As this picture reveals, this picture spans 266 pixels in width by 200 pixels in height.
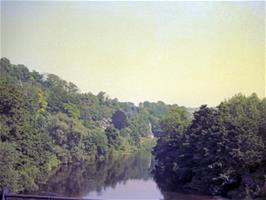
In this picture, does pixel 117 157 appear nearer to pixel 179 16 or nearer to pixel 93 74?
pixel 93 74

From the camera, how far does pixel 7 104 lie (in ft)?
19.1

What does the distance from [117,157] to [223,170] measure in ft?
4.48

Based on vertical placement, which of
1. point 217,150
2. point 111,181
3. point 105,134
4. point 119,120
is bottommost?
point 111,181

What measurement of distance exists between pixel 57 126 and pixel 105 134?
24.4 inches

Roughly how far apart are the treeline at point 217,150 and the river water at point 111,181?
0.46 feet

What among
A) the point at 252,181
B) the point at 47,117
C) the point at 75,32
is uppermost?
the point at 75,32

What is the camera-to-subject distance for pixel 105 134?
565cm

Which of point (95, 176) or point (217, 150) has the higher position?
point (217, 150)

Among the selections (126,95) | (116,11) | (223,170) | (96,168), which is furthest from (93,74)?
(223,170)

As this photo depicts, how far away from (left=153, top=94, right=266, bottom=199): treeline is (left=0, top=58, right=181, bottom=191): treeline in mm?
320

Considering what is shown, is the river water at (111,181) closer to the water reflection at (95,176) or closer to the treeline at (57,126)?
the water reflection at (95,176)

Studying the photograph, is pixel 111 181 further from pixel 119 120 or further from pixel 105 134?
pixel 119 120

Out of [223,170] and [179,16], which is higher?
[179,16]

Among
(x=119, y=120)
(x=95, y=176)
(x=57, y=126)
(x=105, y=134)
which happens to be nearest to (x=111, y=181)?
(x=95, y=176)
